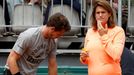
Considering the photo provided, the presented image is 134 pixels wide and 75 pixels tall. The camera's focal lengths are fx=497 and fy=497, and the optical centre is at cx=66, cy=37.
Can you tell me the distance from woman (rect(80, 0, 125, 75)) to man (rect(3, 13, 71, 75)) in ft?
1.03

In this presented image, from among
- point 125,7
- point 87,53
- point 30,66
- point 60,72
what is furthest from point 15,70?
point 125,7

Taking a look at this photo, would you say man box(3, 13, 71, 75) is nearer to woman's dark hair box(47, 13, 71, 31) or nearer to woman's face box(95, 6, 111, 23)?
woman's dark hair box(47, 13, 71, 31)

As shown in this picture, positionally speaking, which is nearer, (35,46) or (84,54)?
(84,54)

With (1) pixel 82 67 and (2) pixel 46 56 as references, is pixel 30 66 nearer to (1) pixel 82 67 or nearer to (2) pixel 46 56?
(2) pixel 46 56

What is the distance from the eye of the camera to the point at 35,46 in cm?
541

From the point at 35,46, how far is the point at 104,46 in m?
0.79

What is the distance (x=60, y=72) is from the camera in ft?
23.7

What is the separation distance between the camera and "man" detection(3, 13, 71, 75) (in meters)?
5.14

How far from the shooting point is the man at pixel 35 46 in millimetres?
5137

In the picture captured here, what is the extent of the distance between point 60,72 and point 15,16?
3.60 feet

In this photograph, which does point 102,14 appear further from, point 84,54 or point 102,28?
point 84,54

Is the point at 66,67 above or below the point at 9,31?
below

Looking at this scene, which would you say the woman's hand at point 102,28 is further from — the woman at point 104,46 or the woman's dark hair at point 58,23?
the woman's dark hair at point 58,23

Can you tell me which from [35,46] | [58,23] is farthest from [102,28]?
[35,46]
